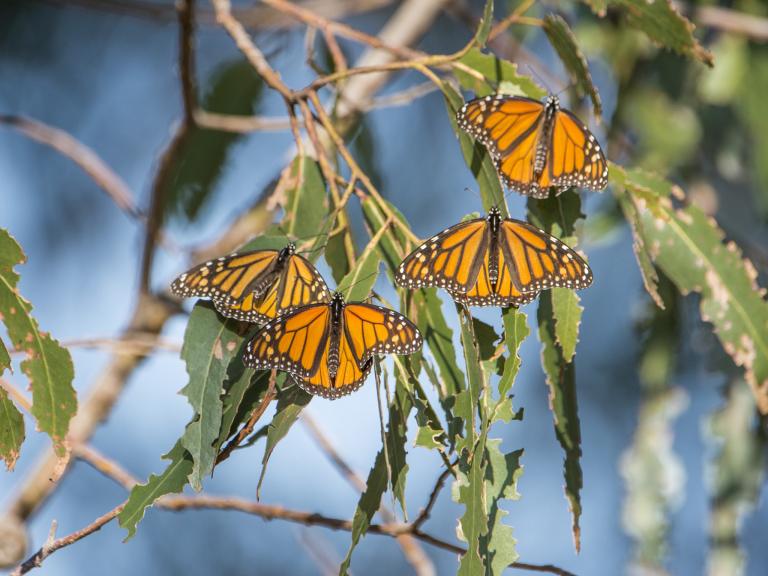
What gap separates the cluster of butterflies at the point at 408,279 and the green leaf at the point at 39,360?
0.16 m

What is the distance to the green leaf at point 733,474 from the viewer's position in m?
1.90

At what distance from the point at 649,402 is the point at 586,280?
965mm

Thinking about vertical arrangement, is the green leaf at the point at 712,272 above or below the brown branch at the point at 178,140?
below

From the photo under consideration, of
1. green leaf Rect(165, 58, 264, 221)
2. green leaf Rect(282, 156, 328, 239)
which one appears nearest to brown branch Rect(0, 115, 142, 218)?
green leaf Rect(165, 58, 264, 221)

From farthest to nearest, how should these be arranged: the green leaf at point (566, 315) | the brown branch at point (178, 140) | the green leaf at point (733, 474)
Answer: the green leaf at point (733, 474)
the brown branch at point (178, 140)
the green leaf at point (566, 315)

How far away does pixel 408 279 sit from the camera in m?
1.11

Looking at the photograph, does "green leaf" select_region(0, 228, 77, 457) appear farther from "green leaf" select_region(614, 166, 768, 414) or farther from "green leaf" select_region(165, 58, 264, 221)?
"green leaf" select_region(165, 58, 264, 221)

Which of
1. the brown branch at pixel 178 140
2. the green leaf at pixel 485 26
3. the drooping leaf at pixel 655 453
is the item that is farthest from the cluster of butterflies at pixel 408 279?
the drooping leaf at pixel 655 453

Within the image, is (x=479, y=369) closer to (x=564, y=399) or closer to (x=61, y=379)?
(x=564, y=399)

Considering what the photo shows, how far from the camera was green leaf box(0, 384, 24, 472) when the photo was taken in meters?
1.14

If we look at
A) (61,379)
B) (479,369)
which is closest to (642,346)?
(479,369)

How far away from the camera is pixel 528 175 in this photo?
1.23 m

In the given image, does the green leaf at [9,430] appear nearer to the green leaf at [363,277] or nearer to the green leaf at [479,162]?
the green leaf at [363,277]

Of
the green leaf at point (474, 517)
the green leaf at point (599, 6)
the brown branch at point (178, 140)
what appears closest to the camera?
the green leaf at point (474, 517)
